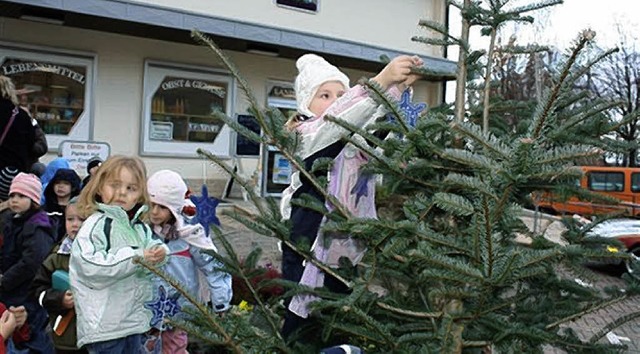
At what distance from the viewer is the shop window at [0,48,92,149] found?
34.5 feet

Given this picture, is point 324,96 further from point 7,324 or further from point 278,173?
point 278,173

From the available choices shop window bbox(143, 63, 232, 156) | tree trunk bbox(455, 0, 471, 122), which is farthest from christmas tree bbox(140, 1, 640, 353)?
shop window bbox(143, 63, 232, 156)

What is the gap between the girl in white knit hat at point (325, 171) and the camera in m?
2.31

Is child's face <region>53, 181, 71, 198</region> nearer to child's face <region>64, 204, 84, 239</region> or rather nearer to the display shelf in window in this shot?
child's face <region>64, 204, 84, 239</region>

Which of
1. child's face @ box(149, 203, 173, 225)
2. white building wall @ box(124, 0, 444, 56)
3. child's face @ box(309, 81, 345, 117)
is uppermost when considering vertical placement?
white building wall @ box(124, 0, 444, 56)

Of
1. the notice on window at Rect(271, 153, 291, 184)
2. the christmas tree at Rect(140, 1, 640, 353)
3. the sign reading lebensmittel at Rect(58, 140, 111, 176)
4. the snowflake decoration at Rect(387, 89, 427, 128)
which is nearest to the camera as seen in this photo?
the christmas tree at Rect(140, 1, 640, 353)

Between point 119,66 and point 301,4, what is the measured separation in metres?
3.92

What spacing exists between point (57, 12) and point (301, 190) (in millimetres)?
8688

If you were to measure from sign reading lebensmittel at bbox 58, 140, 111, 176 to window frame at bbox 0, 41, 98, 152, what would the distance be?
4.86 ft

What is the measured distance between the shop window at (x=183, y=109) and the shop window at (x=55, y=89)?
1.10 meters

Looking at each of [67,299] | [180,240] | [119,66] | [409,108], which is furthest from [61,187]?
[119,66]

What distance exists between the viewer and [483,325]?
2104 mm

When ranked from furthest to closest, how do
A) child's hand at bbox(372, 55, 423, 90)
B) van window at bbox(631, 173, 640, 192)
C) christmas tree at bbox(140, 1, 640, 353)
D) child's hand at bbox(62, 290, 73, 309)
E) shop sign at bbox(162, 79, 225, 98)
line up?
van window at bbox(631, 173, 640, 192) < shop sign at bbox(162, 79, 225, 98) < child's hand at bbox(62, 290, 73, 309) < child's hand at bbox(372, 55, 423, 90) < christmas tree at bbox(140, 1, 640, 353)

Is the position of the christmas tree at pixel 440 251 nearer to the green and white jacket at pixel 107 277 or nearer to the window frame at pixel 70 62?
the green and white jacket at pixel 107 277
